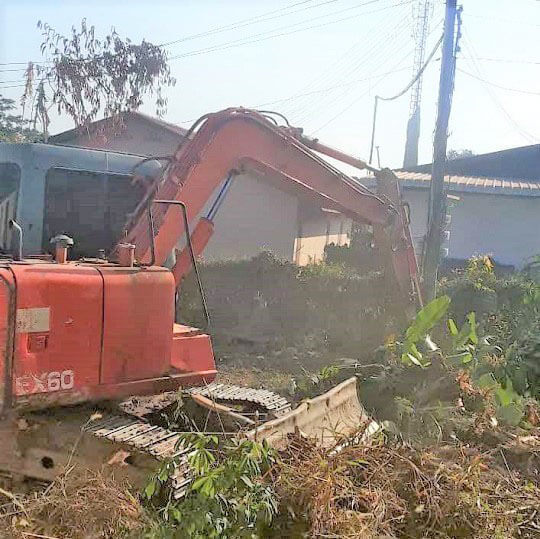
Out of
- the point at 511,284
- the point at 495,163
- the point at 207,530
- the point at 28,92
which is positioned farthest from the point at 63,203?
the point at 495,163

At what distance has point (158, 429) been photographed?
4477mm

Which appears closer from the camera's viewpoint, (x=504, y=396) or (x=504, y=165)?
(x=504, y=396)

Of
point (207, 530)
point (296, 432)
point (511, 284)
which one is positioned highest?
point (511, 284)

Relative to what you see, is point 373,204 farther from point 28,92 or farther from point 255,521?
point 28,92

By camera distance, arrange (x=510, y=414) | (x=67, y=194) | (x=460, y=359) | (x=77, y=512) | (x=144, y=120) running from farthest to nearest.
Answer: (x=144, y=120), (x=460, y=359), (x=510, y=414), (x=67, y=194), (x=77, y=512)

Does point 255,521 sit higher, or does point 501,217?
point 501,217

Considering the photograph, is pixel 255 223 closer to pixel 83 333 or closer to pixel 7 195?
pixel 7 195

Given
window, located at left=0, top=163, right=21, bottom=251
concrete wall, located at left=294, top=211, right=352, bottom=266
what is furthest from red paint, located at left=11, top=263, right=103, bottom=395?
concrete wall, located at left=294, top=211, right=352, bottom=266

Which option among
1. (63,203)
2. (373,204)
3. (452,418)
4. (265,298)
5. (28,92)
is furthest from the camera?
(28,92)

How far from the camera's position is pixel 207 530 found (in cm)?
353

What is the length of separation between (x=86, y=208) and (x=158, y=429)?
73.6 inches

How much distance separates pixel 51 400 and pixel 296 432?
154 centimetres

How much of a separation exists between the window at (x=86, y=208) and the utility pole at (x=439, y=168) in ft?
23.3

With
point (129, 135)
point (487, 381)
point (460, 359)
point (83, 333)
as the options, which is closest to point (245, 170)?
point (83, 333)
